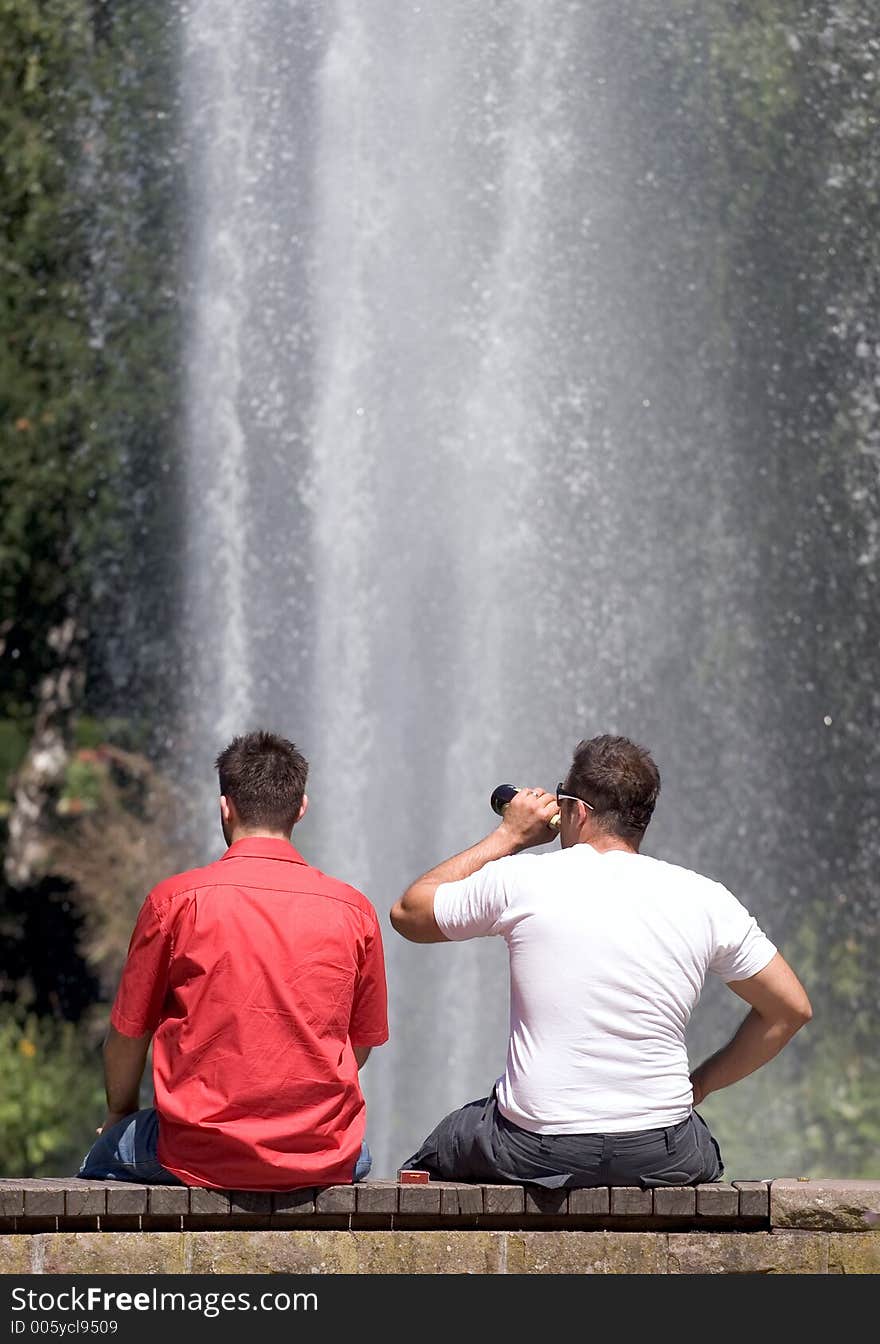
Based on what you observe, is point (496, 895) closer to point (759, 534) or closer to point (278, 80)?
point (759, 534)

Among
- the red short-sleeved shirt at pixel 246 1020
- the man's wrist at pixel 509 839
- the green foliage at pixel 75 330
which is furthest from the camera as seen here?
the green foliage at pixel 75 330

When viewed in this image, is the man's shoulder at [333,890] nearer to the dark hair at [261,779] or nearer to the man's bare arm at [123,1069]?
the dark hair at [261,779]

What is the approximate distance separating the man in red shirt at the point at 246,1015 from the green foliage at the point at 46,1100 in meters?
6.69

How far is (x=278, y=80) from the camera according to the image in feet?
32.4

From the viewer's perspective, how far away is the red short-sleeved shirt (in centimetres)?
323

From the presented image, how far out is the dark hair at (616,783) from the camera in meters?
Result: 3.35

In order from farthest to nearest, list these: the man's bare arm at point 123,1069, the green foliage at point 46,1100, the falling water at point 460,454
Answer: the green foliage at point 46,1100 → the falling water at point 460,454 → the man's bare arm at point 123,1069

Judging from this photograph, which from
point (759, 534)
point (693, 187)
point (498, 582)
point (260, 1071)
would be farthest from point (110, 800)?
point (260, 1071)

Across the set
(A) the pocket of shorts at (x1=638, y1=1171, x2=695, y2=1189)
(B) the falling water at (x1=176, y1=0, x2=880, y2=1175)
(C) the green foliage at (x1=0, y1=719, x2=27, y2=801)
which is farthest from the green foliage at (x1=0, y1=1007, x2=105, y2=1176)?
(A) the pocket of shorts at (x1=638, y1=1171, x2=695, y2=1189)

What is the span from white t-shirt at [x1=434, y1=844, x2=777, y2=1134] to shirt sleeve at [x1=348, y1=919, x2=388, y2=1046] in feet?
0.61

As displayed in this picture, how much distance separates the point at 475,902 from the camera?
3.32 metres

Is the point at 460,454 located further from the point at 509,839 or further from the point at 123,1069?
the point at 123,1069

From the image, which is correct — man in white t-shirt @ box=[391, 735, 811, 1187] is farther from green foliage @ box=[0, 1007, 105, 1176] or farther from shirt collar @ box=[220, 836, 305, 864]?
green foliage @ box=[0, 1007, 105, 1176]

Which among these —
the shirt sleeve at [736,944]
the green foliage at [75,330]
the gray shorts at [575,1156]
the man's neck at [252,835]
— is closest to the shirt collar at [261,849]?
the man's neck at [252,835]
